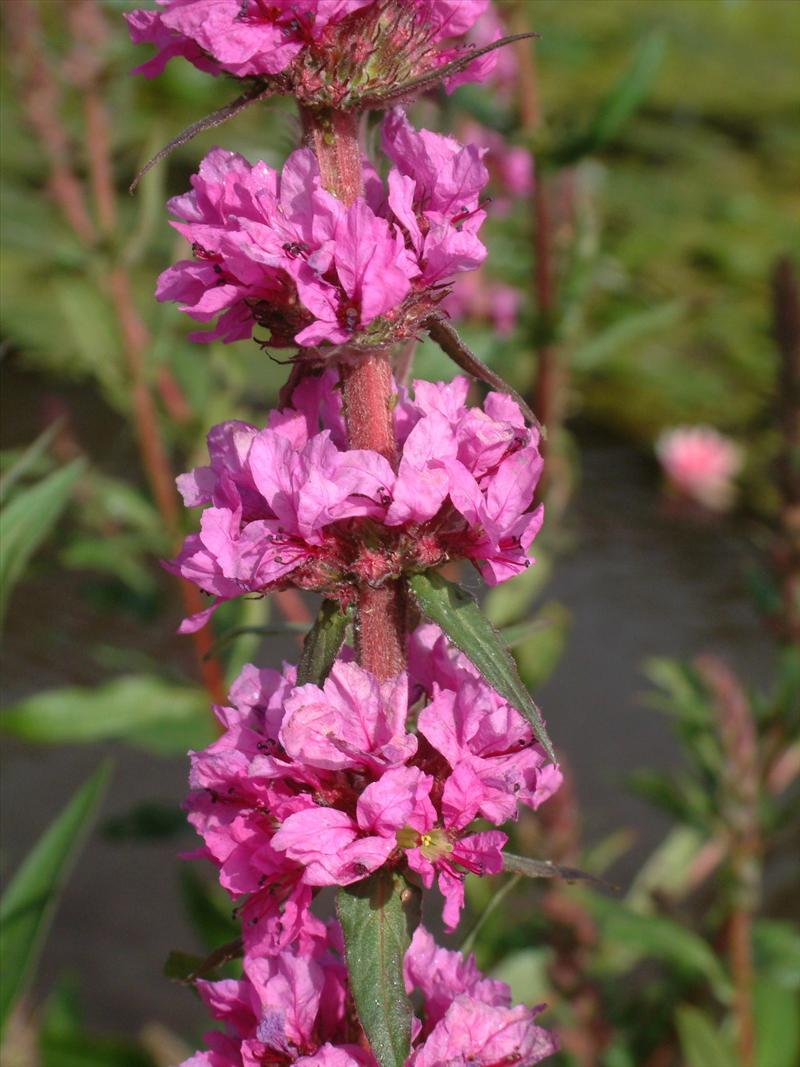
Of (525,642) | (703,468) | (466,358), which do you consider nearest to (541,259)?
(525,642)

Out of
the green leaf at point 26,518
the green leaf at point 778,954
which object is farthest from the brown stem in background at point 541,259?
the green leaf at point 26,518

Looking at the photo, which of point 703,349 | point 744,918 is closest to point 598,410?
point 703,349

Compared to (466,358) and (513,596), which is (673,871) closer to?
(513,596)

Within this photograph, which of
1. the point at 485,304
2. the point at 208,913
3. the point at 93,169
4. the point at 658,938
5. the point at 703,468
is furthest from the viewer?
the point at 703,468

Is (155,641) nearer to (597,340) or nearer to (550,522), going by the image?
(550,522)

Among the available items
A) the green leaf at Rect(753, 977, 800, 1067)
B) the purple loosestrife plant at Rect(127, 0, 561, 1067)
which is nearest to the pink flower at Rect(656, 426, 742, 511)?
the green leaf at Rect(753, 977, 800, 1067)

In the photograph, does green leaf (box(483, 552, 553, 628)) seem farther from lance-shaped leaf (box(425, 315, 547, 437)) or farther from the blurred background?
lance-shaped leaf (box(425, 315, 547, 437))

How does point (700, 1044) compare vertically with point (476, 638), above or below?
below
